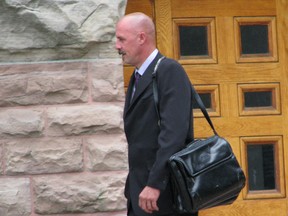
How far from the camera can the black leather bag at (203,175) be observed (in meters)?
3.71

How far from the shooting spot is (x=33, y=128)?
5051 millimetres

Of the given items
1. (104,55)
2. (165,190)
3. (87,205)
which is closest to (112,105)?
(104,55)

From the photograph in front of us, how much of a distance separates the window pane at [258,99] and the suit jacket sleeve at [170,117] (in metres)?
2.11

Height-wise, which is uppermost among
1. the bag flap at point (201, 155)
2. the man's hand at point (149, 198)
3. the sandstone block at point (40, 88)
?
the sandstone block at point (40, 88)

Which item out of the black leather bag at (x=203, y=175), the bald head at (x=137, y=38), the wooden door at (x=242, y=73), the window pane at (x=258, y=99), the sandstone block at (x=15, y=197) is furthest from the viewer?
the window pane at (x=258, y=99)

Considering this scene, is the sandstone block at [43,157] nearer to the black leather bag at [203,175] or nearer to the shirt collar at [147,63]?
the shirt collar at [147,63]

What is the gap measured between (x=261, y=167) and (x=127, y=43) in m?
2.24

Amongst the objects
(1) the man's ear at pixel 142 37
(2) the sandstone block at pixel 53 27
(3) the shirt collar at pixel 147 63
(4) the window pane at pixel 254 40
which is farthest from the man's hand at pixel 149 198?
(4) the window pane at pixel 254 40

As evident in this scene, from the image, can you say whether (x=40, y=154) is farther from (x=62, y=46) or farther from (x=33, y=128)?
(x=62, y=46)

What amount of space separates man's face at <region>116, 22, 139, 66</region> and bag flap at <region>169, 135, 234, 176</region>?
1.78ft

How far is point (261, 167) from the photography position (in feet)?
19.3

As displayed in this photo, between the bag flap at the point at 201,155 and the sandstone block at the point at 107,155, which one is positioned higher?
the bag flap at the point at 201,155

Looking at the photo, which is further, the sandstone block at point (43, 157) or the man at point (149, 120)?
the sandstone block at point (43, 157)

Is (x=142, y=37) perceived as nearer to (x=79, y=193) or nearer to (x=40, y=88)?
(x=40, y=88)
